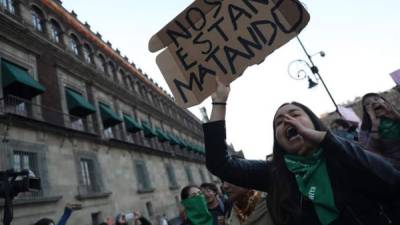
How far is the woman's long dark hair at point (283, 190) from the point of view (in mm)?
1483

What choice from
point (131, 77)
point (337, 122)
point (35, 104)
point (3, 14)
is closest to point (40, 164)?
point (35, 104)

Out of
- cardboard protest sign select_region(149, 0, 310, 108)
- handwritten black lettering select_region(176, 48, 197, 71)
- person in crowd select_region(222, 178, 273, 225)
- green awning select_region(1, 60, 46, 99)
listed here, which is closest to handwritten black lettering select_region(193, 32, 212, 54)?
cardboard protest sign select_region(149, 0, 310, 108)

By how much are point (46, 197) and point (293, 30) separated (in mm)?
11364

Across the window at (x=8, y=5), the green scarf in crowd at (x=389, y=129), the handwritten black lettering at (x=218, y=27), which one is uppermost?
the window at (x=8, y=5)

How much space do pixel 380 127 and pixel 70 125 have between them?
13.4 metres

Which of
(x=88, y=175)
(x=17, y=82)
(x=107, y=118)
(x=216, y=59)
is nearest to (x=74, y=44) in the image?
(x=107, y=118)

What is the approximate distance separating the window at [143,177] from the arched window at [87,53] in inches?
284

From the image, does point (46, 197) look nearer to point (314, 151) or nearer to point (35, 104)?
point (35, 104)

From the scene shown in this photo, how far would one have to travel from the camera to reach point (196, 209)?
351cm

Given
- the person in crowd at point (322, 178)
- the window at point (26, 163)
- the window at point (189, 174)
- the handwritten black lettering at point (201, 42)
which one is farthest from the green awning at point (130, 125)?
the person in crowd at point (322, 178)

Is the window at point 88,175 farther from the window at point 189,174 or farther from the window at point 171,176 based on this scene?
the window at point 189,174

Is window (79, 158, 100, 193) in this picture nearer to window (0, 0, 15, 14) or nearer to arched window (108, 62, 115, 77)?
window (0, 0, 15, 14)

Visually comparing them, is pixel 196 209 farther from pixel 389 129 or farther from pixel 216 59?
pixel 389 129

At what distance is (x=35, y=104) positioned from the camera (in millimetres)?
11914
